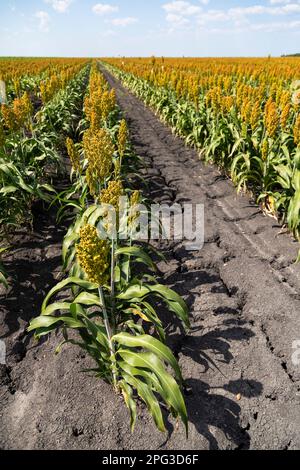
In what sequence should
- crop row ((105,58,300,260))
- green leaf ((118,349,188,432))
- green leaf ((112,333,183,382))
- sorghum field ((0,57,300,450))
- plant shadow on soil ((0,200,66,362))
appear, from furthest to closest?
crop row ((105,58,300,260)), plant shadow on soil ((0,200,66,362)), sorghum field ((0,57,300,450)), green leaf ((112,333,183,382)), green leaf ((118,349,188,432))

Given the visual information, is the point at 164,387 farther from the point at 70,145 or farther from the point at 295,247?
the point at 295,247

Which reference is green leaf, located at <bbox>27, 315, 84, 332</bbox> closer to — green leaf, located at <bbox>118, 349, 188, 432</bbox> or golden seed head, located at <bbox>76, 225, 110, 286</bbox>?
green leaf, located at <bbox>118, 349, 188, 432</bbox>

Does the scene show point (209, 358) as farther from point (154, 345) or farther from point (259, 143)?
point (259, 143)

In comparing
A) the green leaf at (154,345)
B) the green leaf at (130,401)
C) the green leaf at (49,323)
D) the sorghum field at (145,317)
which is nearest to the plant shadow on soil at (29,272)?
the sorghum field at (145,317)

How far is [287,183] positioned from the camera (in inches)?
155

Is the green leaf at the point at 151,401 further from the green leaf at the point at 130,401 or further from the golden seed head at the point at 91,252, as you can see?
the golden seed head at the point at 91,252

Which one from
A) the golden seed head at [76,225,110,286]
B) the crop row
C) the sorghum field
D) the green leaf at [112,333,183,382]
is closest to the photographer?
the golden seed head at [76,225,110,286]

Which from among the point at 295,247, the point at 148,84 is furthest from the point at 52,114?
the point at 148,84

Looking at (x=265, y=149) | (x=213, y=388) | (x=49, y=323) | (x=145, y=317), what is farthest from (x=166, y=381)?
(x=265, y=149)

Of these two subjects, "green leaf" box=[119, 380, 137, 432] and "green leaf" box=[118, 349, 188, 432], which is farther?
"green leaf" box=[119, 380, 137, 432]

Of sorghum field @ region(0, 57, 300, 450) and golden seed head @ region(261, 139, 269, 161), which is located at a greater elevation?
golden seed head @ region(261, 139, 269, 161)

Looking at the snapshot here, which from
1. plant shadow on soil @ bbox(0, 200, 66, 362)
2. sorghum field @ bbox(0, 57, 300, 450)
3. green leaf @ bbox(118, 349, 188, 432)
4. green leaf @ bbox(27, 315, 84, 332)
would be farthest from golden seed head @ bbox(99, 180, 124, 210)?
plant shadow on soil @ bbox(0, 200, 66, 362)
